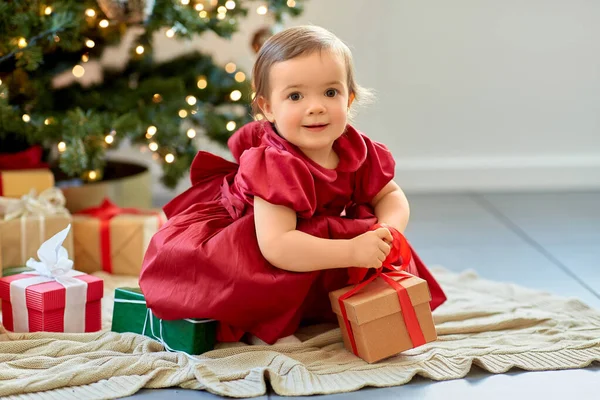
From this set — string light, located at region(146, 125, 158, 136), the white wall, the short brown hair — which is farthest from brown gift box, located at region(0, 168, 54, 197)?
the white wall

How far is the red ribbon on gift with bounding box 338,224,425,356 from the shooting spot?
1354 millimetres

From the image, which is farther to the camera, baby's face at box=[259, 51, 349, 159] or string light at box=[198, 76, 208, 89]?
string light at box=[198, 76, 208, 89]

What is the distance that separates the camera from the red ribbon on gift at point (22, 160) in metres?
2.04

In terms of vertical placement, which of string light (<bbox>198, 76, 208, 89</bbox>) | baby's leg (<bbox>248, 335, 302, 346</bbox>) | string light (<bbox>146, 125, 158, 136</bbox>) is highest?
string light (<bbox>198, 76, 208, 89</bbox>)

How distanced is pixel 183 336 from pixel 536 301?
76 cm

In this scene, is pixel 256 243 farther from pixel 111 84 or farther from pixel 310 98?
pixel 111 84

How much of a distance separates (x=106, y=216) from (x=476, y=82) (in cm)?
152

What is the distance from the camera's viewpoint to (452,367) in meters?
1.35

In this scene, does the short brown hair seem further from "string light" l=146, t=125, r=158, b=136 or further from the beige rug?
"string light" l=146, t=125, r=158, b=136

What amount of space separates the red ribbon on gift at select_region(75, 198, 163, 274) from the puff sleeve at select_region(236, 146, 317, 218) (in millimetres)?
623

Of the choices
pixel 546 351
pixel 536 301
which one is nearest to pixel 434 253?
pixel 536 301

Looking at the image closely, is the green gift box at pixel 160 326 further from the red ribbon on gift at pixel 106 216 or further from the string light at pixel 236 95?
the string light at pixel 236 95

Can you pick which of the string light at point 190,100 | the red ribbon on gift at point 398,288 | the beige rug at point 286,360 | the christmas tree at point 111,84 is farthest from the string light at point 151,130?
the red ribbon on gift at point 398,288

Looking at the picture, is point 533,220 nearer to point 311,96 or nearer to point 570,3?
point 570,3
